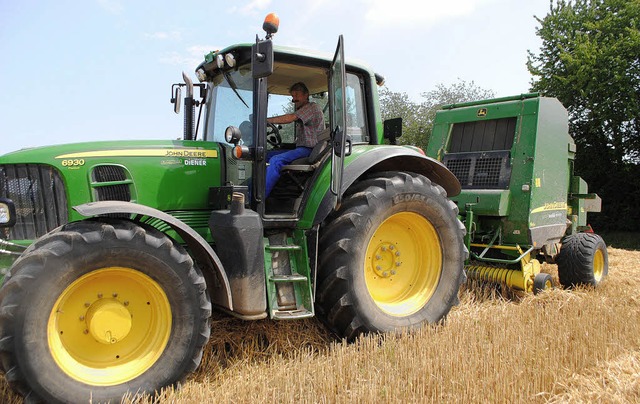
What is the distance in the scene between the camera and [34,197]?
3605 millimetres

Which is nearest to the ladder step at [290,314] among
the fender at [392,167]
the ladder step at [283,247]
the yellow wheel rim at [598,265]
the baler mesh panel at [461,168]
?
the ladder step at [283,247]

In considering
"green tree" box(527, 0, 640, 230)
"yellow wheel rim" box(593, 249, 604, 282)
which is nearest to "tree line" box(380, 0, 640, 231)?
"green tree" box(527, 0, 640, 230)

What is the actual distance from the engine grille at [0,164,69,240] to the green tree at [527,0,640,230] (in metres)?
14.4

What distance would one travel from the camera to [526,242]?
6234 mm

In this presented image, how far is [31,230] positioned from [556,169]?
19.4 feet

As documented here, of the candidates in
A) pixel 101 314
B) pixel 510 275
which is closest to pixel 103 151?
pixel 101 314

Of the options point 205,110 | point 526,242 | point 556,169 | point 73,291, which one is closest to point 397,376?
point 73,291

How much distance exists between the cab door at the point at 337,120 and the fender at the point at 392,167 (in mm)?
124

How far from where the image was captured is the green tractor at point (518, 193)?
6.27 meters

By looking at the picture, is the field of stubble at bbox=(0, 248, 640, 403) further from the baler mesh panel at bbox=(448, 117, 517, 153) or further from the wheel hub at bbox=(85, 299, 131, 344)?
the baler mesh panel at bbox=(448, 117, 517, 153)

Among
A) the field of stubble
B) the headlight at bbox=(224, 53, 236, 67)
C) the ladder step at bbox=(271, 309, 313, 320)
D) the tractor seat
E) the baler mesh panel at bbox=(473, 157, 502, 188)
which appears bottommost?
the field of stubble

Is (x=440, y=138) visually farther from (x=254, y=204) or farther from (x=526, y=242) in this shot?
(x=254, y=204)

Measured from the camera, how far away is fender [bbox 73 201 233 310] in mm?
3191

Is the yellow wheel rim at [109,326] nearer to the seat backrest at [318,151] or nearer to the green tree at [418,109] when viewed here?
the seat backrest at [318,151]
